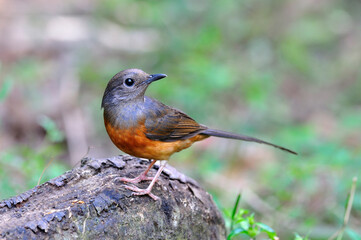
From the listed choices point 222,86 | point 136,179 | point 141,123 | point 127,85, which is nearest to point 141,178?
point 136,179

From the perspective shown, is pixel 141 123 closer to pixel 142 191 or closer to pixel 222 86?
pixel 142 191

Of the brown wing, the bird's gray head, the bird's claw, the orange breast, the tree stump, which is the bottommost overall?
the tree stump

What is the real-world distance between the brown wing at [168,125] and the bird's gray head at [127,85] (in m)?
0.27

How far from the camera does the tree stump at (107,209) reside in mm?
3451

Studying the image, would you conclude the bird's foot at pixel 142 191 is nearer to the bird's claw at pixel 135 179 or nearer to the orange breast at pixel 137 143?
the bird's claw at pixel 135 179

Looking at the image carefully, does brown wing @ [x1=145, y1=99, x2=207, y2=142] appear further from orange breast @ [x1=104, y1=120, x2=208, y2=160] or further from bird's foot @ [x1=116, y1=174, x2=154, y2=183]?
bird's foot @ [x1=116, y1=174, x2=154, y2=183]

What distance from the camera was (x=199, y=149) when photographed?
29.3 feet

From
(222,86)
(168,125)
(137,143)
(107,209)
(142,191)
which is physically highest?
(222,86)

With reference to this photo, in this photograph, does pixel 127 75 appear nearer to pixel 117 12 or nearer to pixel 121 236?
pixel 121 236

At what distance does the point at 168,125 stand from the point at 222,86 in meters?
4.21

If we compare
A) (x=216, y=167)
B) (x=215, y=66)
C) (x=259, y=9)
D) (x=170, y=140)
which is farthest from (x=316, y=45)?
(x=170, y=140)

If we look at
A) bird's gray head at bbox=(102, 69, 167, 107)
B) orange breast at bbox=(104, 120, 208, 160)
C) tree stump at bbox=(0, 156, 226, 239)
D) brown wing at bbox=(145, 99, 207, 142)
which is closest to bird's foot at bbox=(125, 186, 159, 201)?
tree stump at bbox=(0, 156, 226, 239)

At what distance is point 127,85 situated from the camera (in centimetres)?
463

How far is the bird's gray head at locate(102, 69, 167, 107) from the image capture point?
461cm
